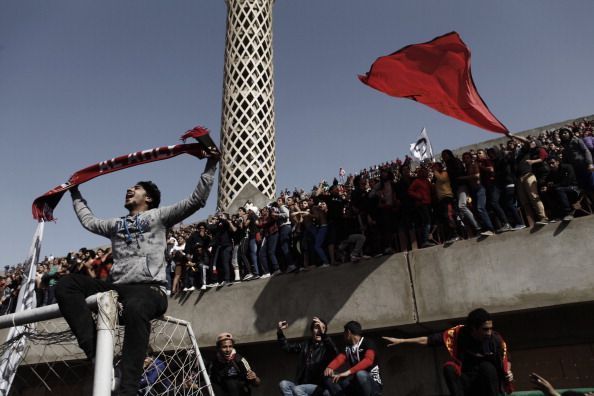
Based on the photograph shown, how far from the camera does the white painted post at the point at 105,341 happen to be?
2434mm

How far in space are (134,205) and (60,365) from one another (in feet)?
23.2

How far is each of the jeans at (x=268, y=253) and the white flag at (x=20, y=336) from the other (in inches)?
133

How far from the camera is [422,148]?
12922 millimetres

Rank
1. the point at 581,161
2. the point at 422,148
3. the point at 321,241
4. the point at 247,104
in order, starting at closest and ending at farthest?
1. the point at 581,161
2. the point at 321,241
3. the point at 422,148
4. the point at 247,104

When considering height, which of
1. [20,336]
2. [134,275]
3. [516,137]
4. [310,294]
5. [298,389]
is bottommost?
[298,389]

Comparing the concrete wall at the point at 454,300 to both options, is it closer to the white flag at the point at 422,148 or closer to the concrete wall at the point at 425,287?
the concrete wall at the point at 425,287

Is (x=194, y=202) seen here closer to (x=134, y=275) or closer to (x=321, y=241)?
(x=134, y=275)

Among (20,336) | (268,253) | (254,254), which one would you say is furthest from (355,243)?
(20,336)

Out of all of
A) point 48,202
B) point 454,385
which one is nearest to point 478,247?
point 454,385

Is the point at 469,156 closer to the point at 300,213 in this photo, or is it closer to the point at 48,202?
the point at 300,213

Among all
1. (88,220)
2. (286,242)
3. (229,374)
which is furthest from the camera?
(286,242)

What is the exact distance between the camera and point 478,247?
570cm

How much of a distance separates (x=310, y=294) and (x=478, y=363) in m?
3.22

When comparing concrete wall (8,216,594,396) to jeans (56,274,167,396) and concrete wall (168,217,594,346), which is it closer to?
concrete wall (168,217,594,346)
